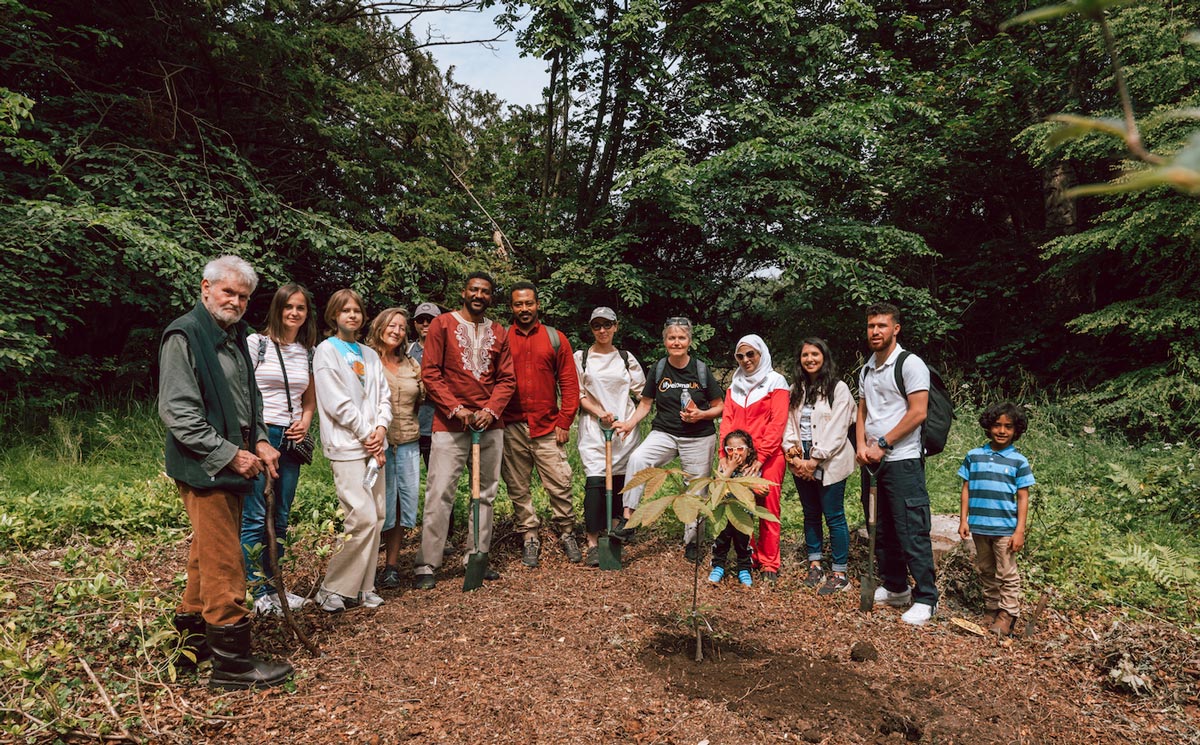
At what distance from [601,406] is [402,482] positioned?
5.34 feet

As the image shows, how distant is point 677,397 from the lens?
5078 millimetres

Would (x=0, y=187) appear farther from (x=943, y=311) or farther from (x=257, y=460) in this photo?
(x=943, y=311)


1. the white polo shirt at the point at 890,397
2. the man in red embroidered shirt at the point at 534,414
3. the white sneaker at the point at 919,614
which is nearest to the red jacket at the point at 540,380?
the man in red embroidered shirt at the point at 534,414

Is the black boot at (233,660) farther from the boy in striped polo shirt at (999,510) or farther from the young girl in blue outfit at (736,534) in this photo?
the boy in striped polo shirt at (999,510)

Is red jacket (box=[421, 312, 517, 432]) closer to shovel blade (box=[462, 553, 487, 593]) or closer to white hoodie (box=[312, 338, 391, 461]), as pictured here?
white hoodie (box=[312, 338, 391, 461])

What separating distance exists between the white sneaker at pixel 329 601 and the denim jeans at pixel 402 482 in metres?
0.61

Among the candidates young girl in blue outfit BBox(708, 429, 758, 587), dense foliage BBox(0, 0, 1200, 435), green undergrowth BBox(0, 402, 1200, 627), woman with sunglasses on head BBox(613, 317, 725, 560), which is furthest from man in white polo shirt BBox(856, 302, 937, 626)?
dense foliage BBox(0, 0, 1200, 435)

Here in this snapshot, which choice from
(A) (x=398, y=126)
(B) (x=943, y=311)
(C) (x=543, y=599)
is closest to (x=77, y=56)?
(A) (x=398, y=126)

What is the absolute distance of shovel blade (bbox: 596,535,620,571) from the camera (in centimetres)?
491

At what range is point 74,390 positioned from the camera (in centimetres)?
862

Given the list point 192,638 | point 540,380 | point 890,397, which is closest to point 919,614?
point 890,397

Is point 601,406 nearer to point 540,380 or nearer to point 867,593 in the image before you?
point 540,380

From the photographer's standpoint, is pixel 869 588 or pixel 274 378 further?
pixel 869 588

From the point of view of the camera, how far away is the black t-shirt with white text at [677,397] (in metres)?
5.07
